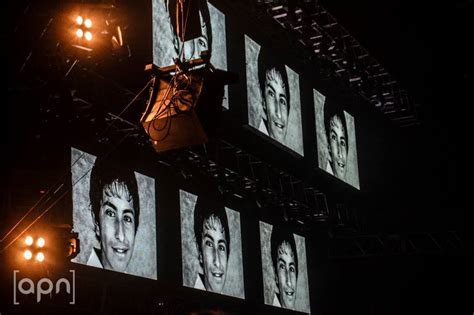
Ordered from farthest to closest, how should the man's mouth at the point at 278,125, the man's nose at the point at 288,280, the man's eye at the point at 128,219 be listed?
the man's nose at the point at 288,280 → the man's mouth at the point at 278,125 → the man's eye at the point at 128,219

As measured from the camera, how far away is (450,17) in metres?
11.2

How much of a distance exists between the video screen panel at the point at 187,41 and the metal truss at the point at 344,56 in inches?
29.1

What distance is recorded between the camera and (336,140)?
50.3ft

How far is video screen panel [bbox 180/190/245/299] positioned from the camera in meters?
11.3

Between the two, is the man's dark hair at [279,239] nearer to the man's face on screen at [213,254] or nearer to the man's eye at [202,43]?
the man's face on screen at [213,254]

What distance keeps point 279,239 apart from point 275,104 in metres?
2.46

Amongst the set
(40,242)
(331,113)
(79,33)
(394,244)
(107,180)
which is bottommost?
(40,242)

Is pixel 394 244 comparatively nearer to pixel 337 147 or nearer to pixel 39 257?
pixel 337 147

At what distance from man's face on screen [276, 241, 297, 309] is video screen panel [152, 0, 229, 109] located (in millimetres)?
3297

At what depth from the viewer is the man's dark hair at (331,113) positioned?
15109 mm

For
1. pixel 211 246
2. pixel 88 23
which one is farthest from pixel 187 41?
pixel 211 246

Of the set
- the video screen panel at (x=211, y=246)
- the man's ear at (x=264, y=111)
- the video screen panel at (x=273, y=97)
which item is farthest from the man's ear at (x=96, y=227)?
the man's ear at (x=264, y=111)

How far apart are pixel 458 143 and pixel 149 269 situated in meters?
7.99

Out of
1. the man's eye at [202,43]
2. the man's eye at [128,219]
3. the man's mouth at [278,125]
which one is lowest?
the man's eye at [128,219]
